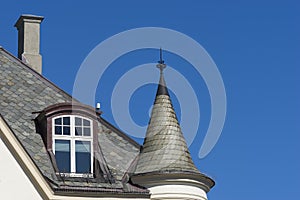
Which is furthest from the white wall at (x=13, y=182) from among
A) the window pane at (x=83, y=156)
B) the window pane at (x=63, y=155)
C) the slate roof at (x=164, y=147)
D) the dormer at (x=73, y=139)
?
the slate roof at (x=164, y=147)

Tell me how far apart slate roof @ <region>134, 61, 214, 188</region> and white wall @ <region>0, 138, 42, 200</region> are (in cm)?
352

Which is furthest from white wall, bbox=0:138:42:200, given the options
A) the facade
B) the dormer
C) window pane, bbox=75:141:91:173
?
window pane, bbox=75:141:91:173

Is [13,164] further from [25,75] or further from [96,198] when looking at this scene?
[25,75]

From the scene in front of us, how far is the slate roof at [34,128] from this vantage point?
2938 centimetres

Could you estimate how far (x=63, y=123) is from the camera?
30.5m

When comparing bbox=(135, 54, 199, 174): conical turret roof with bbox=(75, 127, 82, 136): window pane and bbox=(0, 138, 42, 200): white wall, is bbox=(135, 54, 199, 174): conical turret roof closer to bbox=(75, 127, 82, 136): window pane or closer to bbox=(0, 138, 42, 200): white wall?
bbox=(75, 127, 82, 136): window pane

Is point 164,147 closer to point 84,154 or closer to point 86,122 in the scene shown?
point 84,154

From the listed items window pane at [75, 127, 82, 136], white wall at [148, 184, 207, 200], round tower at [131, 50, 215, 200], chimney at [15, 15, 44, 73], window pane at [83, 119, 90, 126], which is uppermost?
chimney at [15, 15, 44, 73]

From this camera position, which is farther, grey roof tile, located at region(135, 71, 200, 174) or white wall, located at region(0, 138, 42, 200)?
grey roof tile, located at region(135, 71, 200, 174)

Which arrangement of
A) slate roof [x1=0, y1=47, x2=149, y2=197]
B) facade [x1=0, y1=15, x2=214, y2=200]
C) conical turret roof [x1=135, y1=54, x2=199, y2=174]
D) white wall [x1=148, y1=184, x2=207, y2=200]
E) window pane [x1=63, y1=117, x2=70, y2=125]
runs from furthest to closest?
window pane [x1=63, y1=117, x2=70, y2=125] → conical turret roof [x1=135, y1=54, x2=199, y2=174] → white wall [x1=148, y1=184, x2=207, y2=200] → slate roof [x1=0, y1=47, x2=149, y2=197] → facade [x1=0, y1=15, x2=214, y2=200]

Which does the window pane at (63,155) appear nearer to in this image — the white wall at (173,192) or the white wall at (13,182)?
the white wall at (13,182)

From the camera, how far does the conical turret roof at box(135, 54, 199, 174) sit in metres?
30.0

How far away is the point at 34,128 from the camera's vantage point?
30.8 metres

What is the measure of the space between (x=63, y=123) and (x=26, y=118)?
1.38 metres
